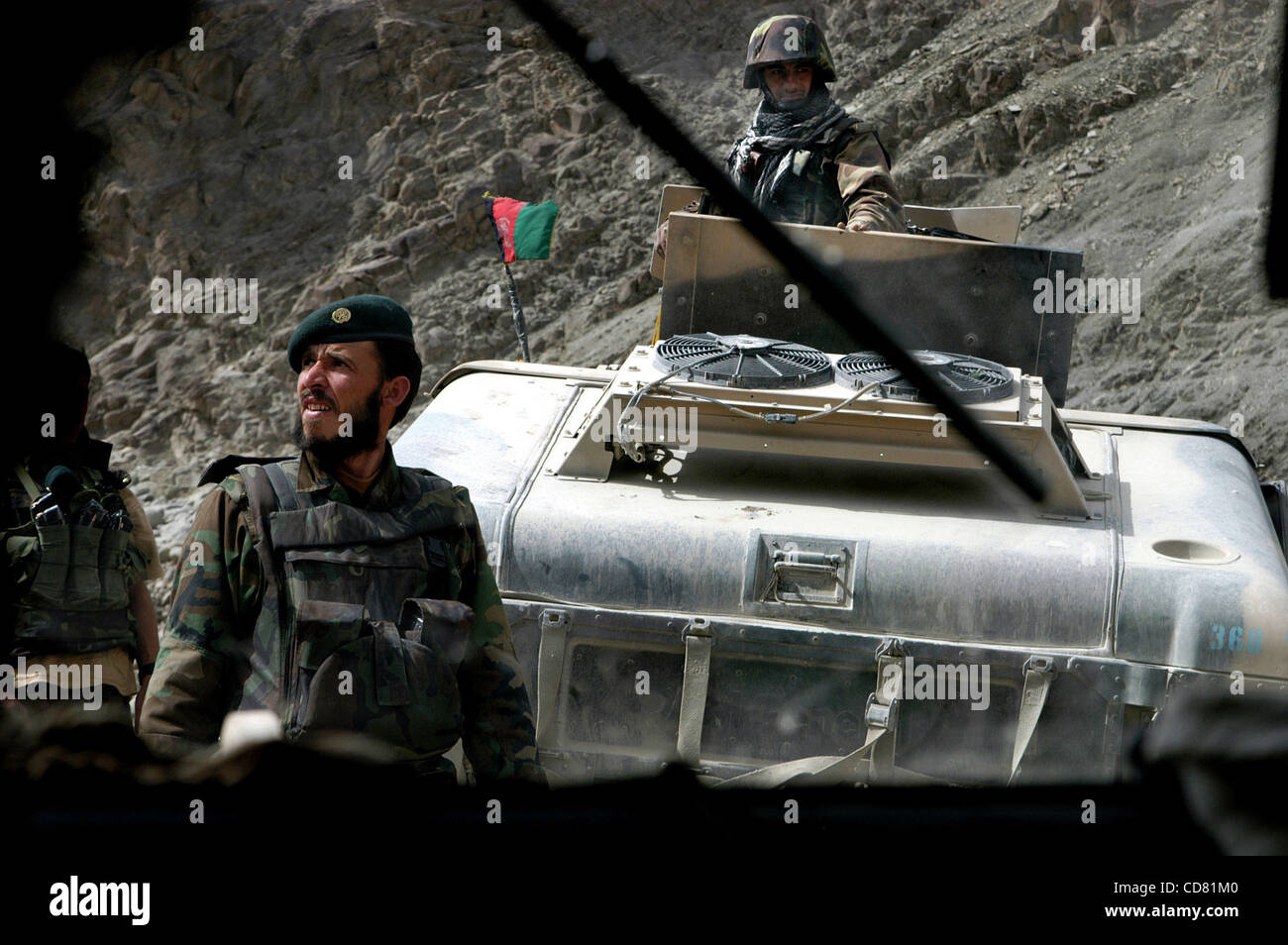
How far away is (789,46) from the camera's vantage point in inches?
242

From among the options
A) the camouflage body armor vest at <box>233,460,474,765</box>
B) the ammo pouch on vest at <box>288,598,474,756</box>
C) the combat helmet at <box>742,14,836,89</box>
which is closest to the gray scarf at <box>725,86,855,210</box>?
the combat helmet at <box>742,14,836,89</box>

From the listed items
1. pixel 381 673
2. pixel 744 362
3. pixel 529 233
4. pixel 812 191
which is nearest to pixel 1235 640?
pixel 744 362

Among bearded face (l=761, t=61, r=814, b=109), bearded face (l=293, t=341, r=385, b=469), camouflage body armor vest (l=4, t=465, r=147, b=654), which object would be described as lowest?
camouflage body armor vest (l=4, t=465, r=147, b=654)

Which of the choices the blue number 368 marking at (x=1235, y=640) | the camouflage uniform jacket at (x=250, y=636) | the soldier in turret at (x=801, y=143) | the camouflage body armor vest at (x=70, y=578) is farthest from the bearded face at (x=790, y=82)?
the camouflage uniform jacket at (x=250, y=636)

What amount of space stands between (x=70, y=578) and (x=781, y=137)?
142 inches

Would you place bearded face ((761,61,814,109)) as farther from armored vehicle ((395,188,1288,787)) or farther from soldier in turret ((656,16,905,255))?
armored vehicle ((395,188,1288,787))

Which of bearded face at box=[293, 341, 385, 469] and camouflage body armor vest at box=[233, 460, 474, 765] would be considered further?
bearded face at box=[293, 341, 385, 469]

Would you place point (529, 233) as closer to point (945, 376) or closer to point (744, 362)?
point (744, 362)

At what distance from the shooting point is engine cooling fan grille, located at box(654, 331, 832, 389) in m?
4.68

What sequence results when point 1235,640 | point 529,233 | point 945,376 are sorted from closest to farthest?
point 1235,640 → point 945,376 → point 529,233

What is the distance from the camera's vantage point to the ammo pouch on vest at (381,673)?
2.78 meters
